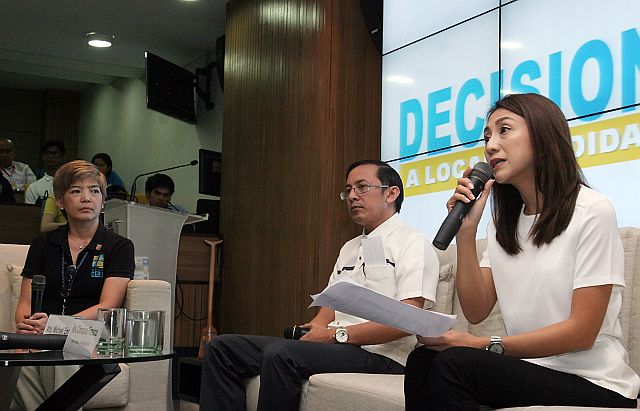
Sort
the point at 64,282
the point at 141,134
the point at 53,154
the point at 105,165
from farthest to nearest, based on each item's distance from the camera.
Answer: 1. the point at 141,134
2. the point at 105,165
3. the point at 53,154
4. the point at 64,282

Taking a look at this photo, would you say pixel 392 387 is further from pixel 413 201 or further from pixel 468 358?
pixel 413 201

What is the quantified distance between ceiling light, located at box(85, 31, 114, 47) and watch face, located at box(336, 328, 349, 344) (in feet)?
19.6

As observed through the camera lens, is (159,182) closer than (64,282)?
No

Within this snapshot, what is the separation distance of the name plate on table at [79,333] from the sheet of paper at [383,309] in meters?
0.57

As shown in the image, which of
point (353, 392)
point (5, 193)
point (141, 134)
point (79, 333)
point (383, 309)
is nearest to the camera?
point (383, 309)

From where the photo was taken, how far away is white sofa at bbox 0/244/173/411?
311cm

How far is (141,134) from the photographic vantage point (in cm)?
987

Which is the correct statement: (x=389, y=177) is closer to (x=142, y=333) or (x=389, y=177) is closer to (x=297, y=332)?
(x=297, y=332)

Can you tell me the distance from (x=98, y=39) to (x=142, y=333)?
6526 mm

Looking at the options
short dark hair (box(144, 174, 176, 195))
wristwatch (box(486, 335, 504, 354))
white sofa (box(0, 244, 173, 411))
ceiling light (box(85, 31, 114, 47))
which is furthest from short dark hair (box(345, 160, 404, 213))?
ceiling light (box(85, 31, 114, 47))

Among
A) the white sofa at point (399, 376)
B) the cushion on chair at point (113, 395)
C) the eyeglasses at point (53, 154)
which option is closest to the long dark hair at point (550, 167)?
the white sofa at point (399, 376)

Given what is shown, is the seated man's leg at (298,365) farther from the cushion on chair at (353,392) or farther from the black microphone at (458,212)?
the black microphone at (458,212)

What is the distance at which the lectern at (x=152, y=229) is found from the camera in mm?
4832

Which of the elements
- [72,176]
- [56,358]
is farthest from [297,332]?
[56,358]
